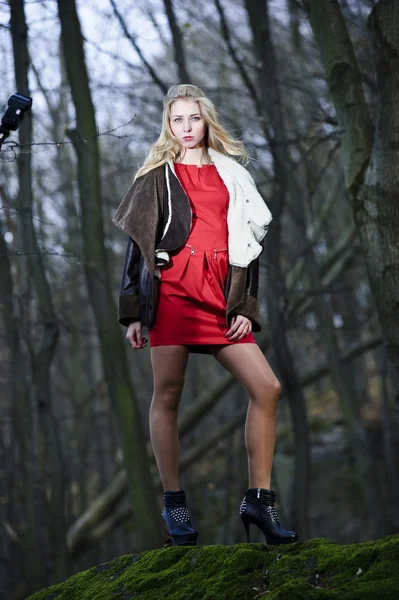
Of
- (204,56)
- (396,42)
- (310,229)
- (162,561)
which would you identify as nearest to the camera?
(162,561)

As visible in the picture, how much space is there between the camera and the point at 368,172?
491 centimetres

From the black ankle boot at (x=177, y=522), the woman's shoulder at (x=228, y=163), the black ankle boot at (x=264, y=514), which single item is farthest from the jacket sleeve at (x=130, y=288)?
the black ankle boot at (x=264, y=514)

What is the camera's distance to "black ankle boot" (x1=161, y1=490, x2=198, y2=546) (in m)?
3.74

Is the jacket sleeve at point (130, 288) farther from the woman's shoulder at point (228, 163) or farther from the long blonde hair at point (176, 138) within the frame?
the woman's shoulder at point (228, 163)

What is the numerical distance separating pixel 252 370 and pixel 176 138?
1.16 m

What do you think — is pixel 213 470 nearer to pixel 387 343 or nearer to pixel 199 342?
pixel 387 343

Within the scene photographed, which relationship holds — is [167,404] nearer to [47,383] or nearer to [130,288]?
[130,288]

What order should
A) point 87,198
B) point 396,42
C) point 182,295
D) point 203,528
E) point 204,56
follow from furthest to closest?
point 203,528 → point 204,56 → point 87,198 → point 396,42 → point 182,295

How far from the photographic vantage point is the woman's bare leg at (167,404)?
375cm

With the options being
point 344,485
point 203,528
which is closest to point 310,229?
point 344,485

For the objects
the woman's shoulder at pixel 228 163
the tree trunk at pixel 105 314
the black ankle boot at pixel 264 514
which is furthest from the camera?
the tree trunk at pixel 105 314

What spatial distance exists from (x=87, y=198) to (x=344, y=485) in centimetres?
903

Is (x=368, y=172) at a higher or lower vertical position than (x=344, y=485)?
higher

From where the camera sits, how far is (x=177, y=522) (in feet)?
12.5
